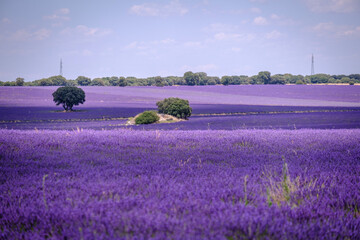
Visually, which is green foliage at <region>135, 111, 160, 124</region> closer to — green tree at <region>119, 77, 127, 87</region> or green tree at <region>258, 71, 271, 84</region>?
green tree at <region>119, 77, 127, 87</region>

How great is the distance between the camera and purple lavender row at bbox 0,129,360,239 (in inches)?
100

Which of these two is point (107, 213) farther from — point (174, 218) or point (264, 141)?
point (264, 141)

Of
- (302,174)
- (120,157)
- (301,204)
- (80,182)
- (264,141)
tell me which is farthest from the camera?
(264,141)

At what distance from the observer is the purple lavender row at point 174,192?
8.36 feet

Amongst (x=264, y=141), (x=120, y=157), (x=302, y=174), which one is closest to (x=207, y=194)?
(x=302, y=174)

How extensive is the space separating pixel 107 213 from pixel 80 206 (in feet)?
1.34

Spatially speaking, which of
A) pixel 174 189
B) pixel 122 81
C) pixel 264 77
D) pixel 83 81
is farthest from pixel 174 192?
pixel 83 81

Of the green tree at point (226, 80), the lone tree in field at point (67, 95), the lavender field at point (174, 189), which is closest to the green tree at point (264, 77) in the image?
the green tree at point (226, 80)

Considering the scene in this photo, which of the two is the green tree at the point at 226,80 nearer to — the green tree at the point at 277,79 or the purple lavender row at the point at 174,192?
the green tree at the point at 277,79

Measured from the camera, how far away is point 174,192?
3461 mm

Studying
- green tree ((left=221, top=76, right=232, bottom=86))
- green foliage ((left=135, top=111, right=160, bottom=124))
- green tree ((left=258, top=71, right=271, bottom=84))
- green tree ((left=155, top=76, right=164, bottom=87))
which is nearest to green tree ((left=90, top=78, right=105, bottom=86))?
green tree ((left=155, top=76, right=164, bottom=87))

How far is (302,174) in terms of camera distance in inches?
176

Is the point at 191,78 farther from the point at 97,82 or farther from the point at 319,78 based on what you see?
the point at 319,78

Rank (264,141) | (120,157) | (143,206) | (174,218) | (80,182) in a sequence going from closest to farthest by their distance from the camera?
(174,218) < (143,206) < (80,182) < (120,157) < (264,141)
